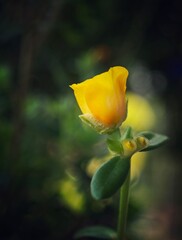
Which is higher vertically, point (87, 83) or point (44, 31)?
point (44, 31)

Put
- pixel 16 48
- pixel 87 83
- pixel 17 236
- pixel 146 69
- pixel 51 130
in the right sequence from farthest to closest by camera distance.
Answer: pixel 146 69, pixel 16 48, pixel 51 130, pixel 17 236, pixel 87 83

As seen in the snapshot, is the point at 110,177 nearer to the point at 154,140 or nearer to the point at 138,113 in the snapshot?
the point at 154,140

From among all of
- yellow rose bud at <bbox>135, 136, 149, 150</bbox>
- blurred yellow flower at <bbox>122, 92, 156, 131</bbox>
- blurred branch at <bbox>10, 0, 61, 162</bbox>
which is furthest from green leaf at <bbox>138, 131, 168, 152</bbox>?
blurred yellow flower at <bbox>122, 92, 156, 131</bbox>

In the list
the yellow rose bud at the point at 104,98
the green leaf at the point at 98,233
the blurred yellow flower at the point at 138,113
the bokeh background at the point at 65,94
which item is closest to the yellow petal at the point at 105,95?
the yellow rose bud at the point at 104,98

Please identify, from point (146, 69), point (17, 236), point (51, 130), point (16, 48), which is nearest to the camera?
point (17, 236)

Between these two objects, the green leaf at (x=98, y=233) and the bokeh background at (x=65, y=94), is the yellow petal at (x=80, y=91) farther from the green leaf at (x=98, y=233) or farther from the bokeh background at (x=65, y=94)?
the bokeh background at (x=65, y=94)

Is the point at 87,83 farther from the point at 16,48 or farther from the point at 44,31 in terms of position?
the point at 16,48

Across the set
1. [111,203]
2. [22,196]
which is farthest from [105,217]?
[22,196]
